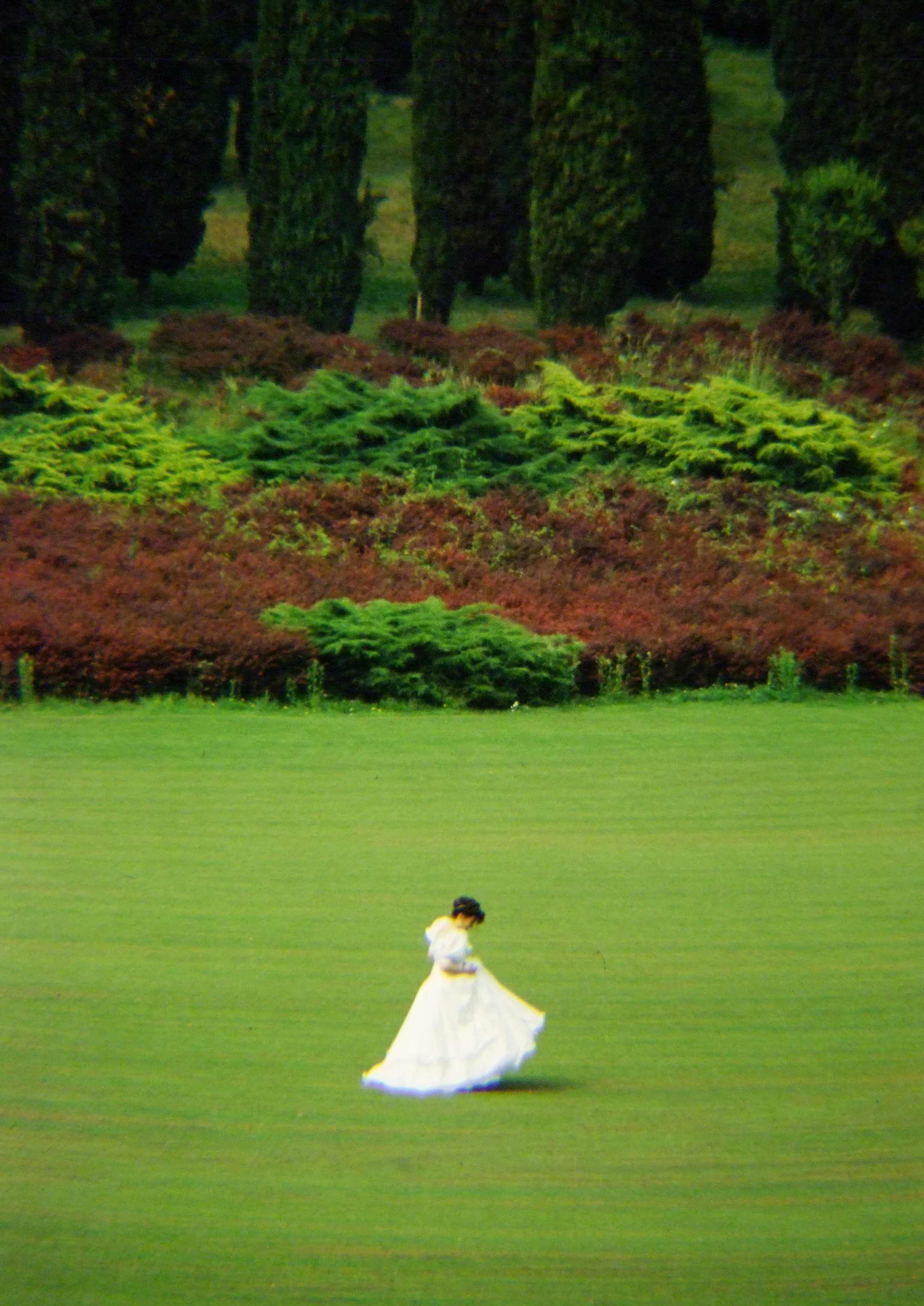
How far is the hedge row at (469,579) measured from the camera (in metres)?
14.3

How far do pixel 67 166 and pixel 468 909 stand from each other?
2128 centimetres

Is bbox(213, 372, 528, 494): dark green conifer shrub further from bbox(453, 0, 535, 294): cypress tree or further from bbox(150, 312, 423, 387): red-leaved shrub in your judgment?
bbox(453, 0, 535, 294): cypress tree

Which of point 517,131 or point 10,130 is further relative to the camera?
point 517,131

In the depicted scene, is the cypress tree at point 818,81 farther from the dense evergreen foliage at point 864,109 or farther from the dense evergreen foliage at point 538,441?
the dense evergreen foliage at point 538,441

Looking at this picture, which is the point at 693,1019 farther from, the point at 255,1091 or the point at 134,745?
the point at 134,745

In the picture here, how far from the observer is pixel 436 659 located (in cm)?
1448

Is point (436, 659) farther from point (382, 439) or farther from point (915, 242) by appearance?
point (915, 242)

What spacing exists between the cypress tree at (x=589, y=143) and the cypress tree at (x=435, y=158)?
2944 mm

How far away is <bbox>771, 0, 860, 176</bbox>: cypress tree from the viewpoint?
3109 centimetres

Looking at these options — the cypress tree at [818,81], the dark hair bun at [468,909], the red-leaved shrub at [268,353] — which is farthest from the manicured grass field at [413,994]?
the cypress tree at [818,81]

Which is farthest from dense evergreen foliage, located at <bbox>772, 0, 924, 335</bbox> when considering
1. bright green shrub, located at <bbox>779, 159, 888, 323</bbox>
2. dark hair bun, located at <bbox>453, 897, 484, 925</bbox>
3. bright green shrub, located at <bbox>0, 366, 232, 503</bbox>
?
dark hair bun, located at <bbox>453, 897, 484, 925</bbox>

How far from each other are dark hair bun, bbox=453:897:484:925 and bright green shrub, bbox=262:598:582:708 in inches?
309

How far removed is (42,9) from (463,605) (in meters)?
14.1

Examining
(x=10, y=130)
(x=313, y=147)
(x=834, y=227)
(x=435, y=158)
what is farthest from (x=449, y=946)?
(x=435, y=158)
